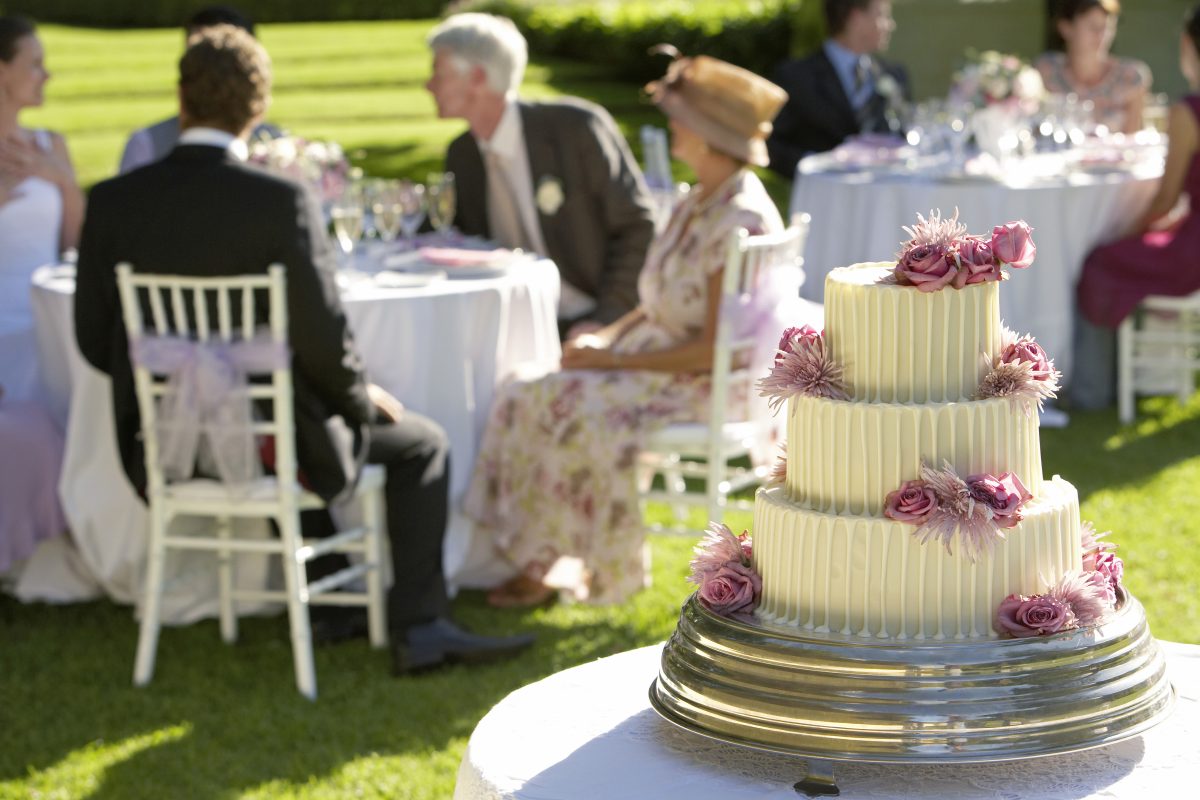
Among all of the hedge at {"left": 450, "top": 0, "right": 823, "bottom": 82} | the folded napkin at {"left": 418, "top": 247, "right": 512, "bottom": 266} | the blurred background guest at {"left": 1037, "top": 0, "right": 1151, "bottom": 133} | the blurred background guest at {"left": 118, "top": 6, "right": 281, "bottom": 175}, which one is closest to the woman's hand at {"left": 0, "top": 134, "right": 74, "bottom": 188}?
the blurred background guest at {"left": 118, "top": 6, "right": 281, "bottom": 175}

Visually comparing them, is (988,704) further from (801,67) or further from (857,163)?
(801,67)

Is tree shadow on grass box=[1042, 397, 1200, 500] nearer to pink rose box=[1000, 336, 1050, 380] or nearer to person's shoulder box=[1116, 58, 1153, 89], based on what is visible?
person's shoulder box=[1116, 58, 1153, 89]

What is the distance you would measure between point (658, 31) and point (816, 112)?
1284cm

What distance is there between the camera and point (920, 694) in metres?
2.42

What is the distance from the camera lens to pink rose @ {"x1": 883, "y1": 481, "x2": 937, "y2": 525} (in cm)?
250

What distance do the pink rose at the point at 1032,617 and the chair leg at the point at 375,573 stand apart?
9.51 feet

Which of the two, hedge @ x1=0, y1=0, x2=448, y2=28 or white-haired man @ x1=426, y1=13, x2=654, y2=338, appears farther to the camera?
hedge @ x1=0, y1=0, x2=448, y2=28

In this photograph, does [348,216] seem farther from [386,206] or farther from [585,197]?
[585,197]

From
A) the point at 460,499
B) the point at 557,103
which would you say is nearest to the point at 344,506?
the point at 460,499

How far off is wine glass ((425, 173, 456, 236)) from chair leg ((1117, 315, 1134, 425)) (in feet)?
11.4

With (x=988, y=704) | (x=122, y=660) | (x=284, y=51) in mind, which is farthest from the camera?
(x=284, y=51)

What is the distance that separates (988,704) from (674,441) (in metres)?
2.96

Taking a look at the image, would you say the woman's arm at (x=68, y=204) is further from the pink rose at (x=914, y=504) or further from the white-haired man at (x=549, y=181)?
the pink rose at (x=914, y=504)

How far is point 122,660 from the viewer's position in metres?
5.23
